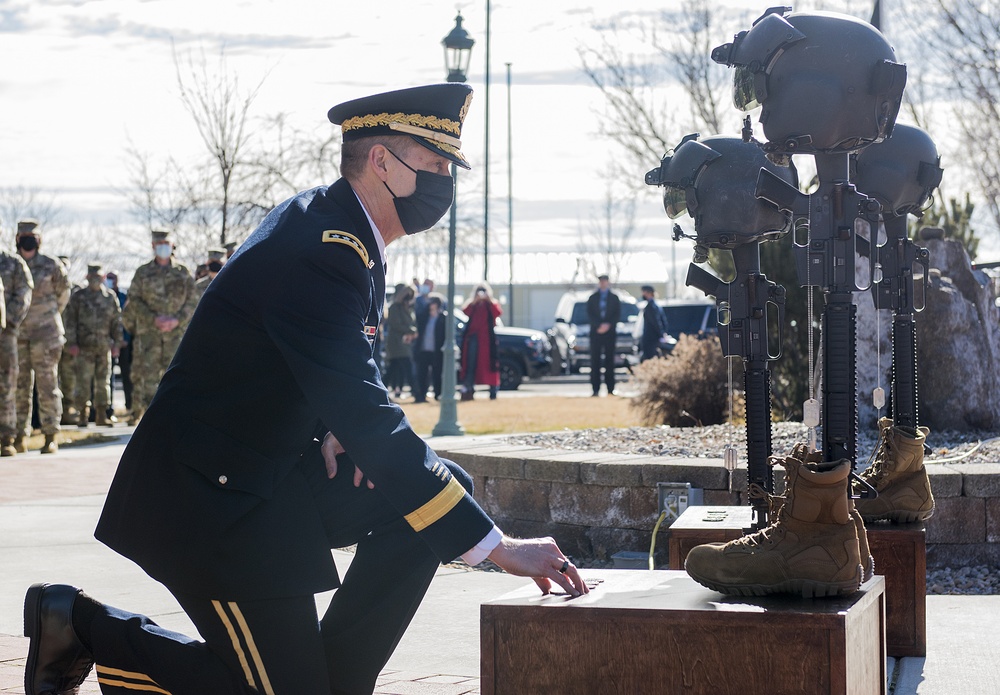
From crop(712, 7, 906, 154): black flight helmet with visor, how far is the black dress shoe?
2.49m

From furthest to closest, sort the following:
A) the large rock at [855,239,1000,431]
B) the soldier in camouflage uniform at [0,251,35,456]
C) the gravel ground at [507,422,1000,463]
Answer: the soldier in camouflage uniform at [0,251,35,456], the large rock at [855,239,1000,431], the gravel ground at [507,422,1000,463]

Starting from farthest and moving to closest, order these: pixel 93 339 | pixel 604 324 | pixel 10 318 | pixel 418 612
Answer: pixel 604 324 → pixel 93 339 → pixel 10 318 → pixel 418 612

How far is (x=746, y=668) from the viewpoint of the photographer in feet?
9.95

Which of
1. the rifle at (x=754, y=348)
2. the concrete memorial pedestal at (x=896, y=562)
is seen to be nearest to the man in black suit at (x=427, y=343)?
the rifle at (x=754, y=348)

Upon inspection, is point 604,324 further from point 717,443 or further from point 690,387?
point 717,443

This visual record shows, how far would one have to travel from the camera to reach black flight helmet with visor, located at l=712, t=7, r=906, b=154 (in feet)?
13.5

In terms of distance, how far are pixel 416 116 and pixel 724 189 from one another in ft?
5.82

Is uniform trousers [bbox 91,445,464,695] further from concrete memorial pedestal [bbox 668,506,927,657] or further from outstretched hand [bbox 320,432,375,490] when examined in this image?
concrete memorial pedestal [bbox 668,506,927,657]

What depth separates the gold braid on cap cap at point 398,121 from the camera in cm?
337

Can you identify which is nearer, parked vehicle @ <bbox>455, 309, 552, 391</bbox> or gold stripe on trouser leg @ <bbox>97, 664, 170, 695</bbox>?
gold stripe on trouser leg @ <bbox>97, 664, 170, 695</bbox>

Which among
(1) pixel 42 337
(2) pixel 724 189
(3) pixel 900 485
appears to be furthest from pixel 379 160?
(1) pixel 42 337

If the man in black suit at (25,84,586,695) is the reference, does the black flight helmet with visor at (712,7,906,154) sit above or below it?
above

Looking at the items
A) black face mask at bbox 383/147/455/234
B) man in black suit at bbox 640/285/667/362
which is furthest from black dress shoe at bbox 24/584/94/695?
man in black suit at bbox 640/285/667/362

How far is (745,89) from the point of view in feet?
14.2
